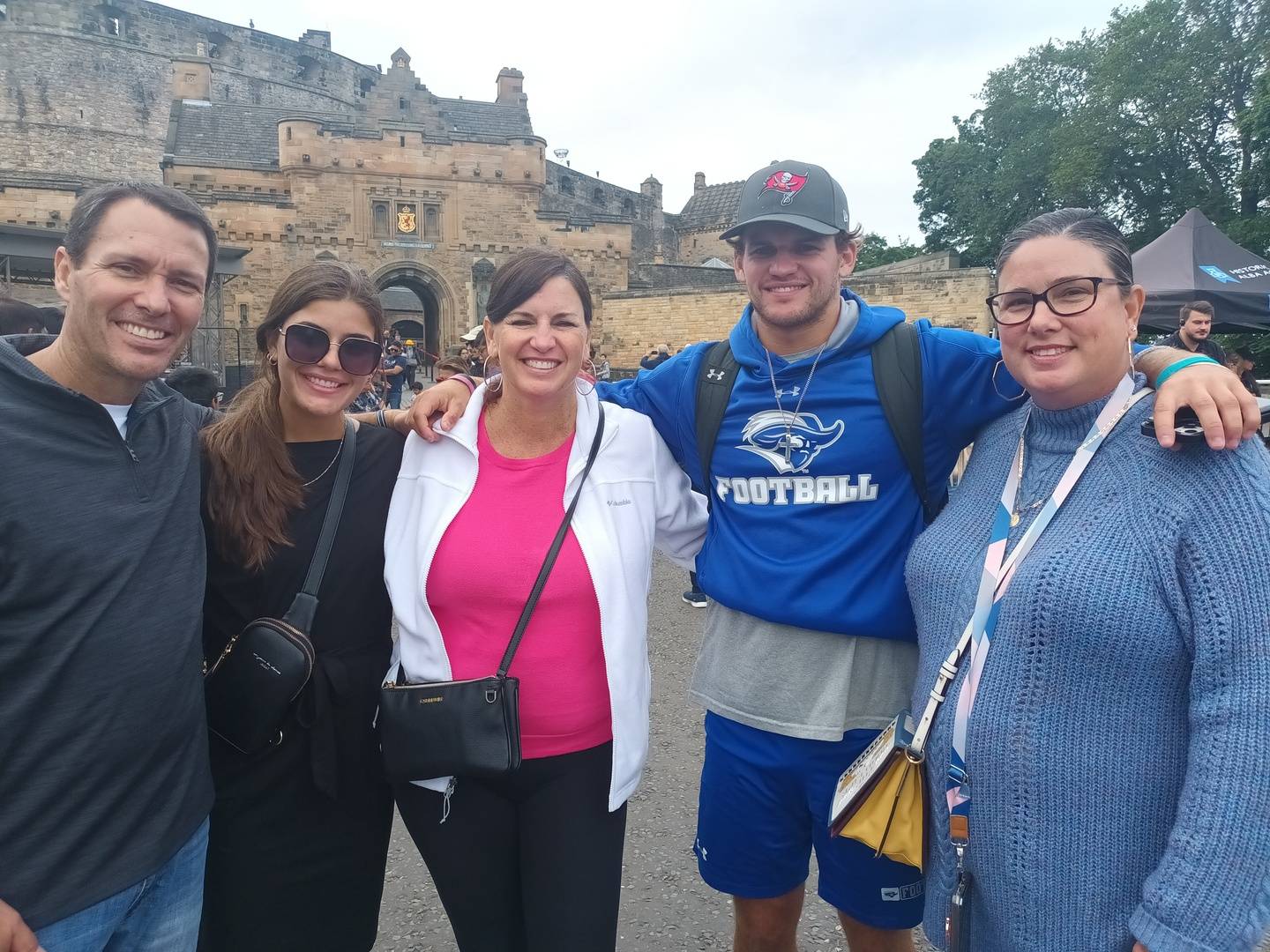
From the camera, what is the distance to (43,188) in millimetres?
21812

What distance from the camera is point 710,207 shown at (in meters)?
43.8

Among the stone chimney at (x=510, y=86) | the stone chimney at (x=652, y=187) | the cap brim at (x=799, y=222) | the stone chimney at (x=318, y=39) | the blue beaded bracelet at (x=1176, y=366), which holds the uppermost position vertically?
the stone chimney at (x=318, y=39)

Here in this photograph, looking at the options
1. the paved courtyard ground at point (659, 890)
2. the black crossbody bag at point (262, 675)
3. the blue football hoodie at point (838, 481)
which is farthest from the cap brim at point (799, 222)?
the paved courtyard ground at point (659, 890)

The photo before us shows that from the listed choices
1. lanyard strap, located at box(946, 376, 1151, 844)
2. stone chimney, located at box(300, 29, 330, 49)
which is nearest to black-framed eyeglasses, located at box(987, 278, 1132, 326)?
lanyard strap, located at box(946, 376, 1151, 844)

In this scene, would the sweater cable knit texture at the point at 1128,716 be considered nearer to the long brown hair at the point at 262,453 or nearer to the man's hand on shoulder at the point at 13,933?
the long brown hair at the point at 262,453

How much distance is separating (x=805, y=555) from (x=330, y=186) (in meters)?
26.2

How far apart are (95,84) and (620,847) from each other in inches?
1922

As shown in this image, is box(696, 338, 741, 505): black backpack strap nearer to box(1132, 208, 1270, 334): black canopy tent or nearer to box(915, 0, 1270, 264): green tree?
box(1132, 208, 1270, 334): black canopy tent

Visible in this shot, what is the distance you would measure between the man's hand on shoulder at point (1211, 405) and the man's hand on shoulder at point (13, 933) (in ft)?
6.97

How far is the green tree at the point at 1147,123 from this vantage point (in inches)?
1006

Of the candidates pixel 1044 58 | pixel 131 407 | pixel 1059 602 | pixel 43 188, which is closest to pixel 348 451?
pixel 131 407

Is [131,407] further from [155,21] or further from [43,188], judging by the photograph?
[155,21]

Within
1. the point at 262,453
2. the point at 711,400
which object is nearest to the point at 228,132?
the point at 262,453

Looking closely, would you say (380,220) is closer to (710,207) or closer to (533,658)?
(710,207)
